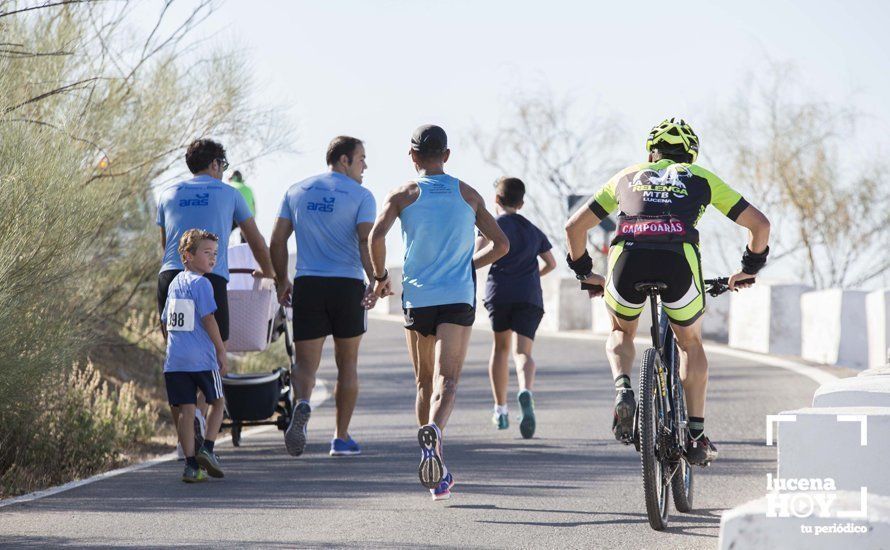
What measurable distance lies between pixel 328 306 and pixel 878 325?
28.9 feet

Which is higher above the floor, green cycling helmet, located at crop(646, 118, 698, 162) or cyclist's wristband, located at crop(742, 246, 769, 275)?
green cycling helmet, located at crop(646, 118, 698, 162)

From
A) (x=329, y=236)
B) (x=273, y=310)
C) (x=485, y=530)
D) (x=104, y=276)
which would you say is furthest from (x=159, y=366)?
(x=485, y=530)

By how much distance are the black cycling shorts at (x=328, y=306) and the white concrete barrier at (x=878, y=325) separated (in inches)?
311

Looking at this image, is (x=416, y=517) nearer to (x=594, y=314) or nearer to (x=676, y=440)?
(x=676, y=440)

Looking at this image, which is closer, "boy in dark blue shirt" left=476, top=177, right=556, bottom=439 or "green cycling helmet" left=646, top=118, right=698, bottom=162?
"green cycling helmet" left=646, top=118, right=698, bottom=162

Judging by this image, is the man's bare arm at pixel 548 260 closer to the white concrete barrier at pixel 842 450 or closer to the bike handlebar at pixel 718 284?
the bike handlebar at pixel 718 284

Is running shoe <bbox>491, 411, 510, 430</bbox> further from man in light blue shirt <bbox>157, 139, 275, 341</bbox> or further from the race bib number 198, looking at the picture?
the race bib number 198

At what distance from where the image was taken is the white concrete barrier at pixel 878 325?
56.1 ft

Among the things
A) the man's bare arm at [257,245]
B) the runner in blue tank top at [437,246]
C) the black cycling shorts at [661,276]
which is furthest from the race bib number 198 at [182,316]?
the black cycling shorts at [661,276]

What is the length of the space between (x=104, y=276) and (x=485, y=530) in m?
7.68

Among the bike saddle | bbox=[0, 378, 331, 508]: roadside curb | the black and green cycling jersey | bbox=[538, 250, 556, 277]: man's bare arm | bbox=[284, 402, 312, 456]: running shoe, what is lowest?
bbox=[0, 378, 331, 508]: roadside curb

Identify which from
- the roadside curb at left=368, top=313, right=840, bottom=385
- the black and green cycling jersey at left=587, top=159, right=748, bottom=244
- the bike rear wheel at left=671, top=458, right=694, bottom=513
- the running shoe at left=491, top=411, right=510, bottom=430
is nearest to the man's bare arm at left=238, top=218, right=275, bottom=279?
the running shoe at left=491, top=411, right=510, bottom=430

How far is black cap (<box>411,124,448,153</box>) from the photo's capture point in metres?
8.77

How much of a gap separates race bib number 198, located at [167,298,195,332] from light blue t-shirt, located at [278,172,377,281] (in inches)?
50.6
